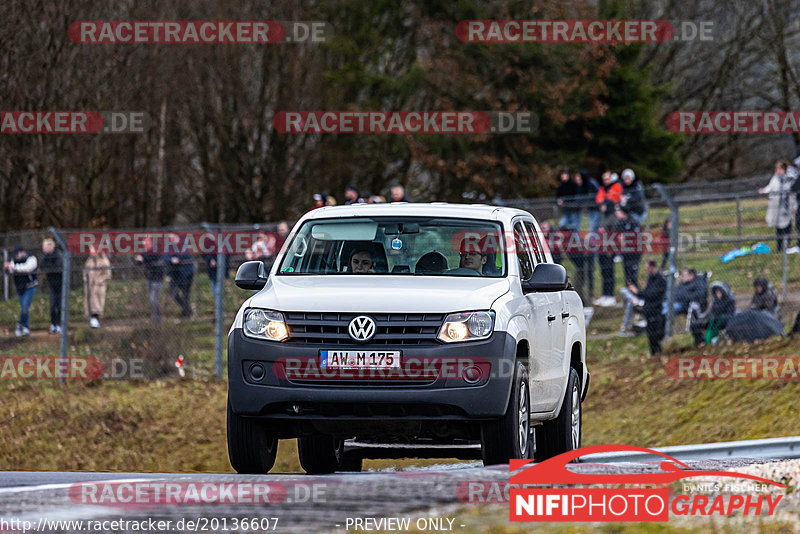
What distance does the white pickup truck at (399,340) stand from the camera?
853cm

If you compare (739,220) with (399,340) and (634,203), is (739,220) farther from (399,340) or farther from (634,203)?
(399,340)

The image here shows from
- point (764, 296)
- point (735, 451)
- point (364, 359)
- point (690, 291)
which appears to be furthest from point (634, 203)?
point (364, 359)

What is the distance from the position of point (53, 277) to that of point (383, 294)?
39.9ft

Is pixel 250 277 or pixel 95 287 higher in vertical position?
pixel 250 277

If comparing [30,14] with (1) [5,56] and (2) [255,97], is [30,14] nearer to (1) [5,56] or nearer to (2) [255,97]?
(1) [5,56]

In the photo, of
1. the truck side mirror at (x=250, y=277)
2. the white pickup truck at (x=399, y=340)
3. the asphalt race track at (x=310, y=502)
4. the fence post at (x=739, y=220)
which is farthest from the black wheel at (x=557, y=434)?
the fence post at (x=739, y=220)

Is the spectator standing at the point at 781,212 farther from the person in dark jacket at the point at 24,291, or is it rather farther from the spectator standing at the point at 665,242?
the person in dark jacket at the point at 24,291

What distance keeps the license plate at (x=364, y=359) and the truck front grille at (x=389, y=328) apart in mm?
63

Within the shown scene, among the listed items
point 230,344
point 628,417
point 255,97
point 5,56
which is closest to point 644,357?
point 628,417

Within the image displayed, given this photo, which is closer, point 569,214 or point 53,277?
point 53,277

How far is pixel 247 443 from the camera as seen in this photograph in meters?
9.02

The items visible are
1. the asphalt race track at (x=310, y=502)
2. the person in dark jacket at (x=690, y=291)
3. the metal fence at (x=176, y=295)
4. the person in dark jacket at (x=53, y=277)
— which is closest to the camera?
the asphalt race track at (x=310, y=502)

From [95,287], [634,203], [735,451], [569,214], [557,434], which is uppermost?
[634,203]

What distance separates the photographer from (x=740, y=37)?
51.9 metres
